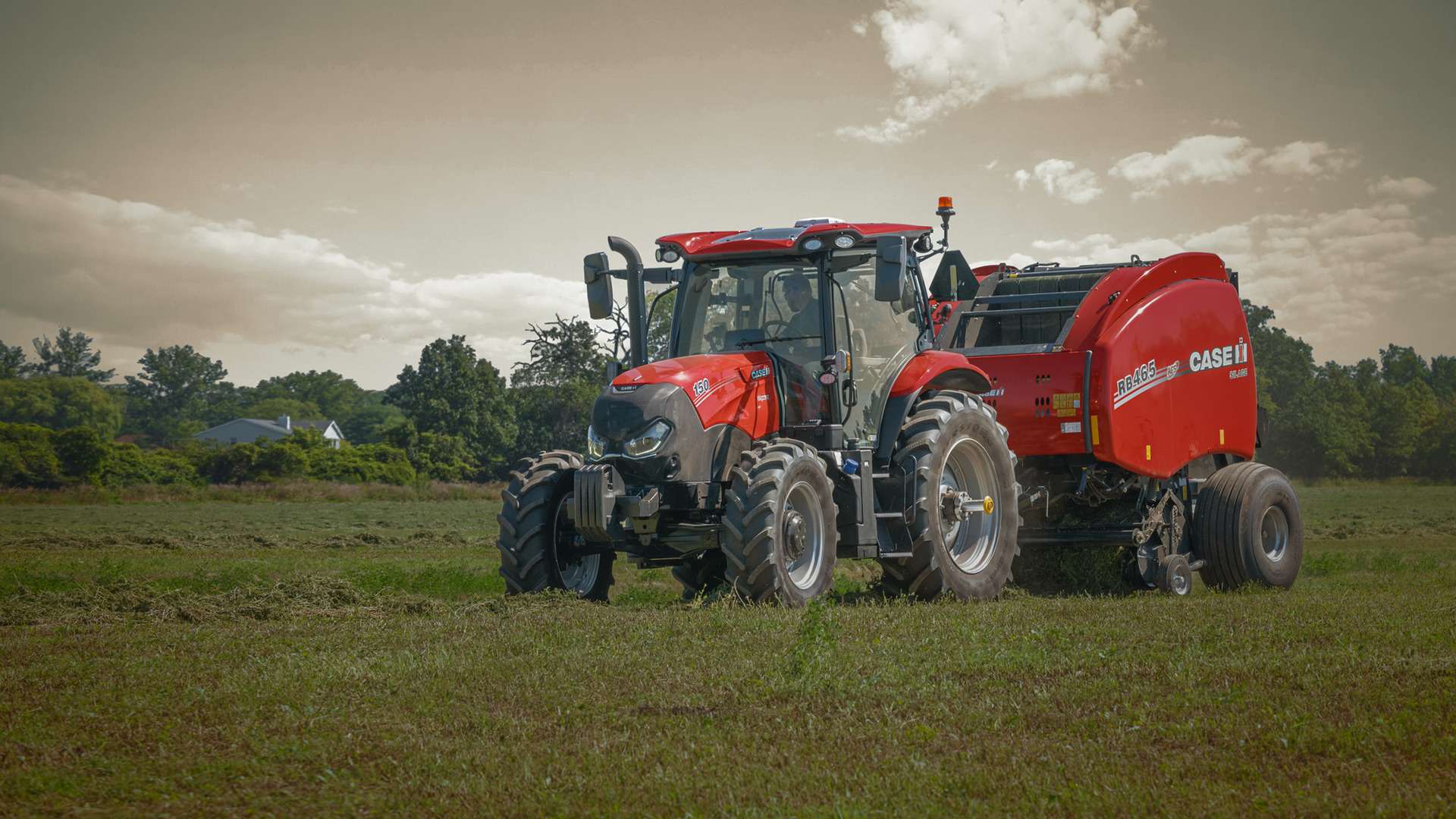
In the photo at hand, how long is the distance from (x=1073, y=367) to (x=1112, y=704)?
694 cm

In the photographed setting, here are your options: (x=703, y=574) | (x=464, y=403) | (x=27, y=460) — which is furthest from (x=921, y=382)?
(x=464, y=403)

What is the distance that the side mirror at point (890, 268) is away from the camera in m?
10.5

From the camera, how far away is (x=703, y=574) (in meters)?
12.5

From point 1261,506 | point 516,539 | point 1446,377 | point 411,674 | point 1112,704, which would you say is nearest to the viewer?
point 1112,704

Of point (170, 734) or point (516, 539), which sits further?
point (516, 539)

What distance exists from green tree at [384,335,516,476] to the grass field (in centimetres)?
5928

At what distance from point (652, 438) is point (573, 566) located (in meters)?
1.89

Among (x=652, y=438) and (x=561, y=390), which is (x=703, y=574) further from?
(x=561, y=390)

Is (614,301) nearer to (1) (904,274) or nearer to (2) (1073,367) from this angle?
(1) (904,274)

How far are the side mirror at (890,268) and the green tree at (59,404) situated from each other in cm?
9418

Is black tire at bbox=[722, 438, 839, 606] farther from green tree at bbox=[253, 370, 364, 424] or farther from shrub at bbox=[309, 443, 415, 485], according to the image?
green tree at bbox=[253, 370, 364, 424]

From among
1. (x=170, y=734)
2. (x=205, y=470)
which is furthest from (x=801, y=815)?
(x=205, y=470)

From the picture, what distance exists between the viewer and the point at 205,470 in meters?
57.5

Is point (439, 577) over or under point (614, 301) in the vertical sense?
under
